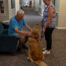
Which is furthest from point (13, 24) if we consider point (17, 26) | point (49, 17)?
point (49, 17)

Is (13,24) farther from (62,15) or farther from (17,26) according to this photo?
(62,15)

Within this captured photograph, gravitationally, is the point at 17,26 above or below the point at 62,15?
below

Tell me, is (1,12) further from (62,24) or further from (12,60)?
(12,60)

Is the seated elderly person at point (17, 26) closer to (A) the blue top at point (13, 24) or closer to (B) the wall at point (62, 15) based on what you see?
(A) the blue top at point (13, 24)

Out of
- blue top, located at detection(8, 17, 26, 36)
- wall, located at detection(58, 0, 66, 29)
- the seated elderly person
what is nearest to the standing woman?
the seated elderly person

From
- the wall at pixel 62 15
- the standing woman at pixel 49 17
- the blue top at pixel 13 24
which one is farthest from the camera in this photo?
the wall at pixel 62 15

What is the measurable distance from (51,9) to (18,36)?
3.12 ft

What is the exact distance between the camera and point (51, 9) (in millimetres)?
3072

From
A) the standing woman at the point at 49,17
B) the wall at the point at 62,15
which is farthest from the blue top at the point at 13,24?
the wall at the point at 62,15

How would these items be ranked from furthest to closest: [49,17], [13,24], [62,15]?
[62,15] < [13,24] < [49,17]

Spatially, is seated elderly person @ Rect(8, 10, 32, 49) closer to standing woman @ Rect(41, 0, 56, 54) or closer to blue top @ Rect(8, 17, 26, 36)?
blue top @ Rect(8, 17, 26, 36)

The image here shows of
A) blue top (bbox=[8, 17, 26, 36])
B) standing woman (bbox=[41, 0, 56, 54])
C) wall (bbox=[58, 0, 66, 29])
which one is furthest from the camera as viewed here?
wall (bbox=[58, 0, 66, 29])

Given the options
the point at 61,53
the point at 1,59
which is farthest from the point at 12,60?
the point at 61,53

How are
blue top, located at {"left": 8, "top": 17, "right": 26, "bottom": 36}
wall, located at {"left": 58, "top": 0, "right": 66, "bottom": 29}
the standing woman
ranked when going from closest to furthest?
the standing woman → blue top, located at {"left": 8, "top": 17, "right": 26, "bottom": 36} → wall, located at {"left": 58, "top": 0, "right": 66, "bottom": 29}
